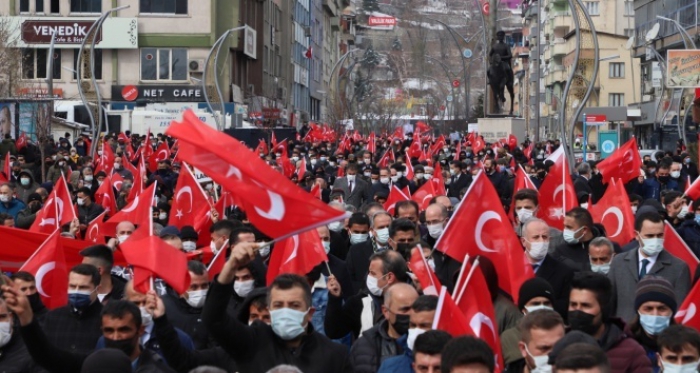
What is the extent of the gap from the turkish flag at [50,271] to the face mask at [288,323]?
310 centimetres

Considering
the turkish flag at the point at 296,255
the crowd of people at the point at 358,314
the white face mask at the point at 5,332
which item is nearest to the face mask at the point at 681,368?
the crowd of people at the point at 358,314

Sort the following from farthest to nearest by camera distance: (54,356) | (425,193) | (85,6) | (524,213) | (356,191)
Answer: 1. (85,6)
2. (356,191)
3. (425,193)
4. (524,213)
5. (54,356)

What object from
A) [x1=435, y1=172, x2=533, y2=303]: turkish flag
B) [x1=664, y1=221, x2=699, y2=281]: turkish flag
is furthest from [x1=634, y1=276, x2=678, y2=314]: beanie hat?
[x1=664, y1=221, x2=699, y2=281]: turkish flag

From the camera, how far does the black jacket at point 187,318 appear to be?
838cm

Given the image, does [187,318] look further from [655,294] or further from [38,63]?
[38,63]

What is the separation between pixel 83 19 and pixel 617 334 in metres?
56.6

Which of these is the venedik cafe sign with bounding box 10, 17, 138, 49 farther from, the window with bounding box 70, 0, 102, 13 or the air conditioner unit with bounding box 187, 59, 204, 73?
the air conditioner unit with bounding box 187, 59, 204, 73

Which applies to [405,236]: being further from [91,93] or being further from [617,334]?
[91,93]

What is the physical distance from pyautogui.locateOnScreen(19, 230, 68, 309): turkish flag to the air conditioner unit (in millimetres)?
52740

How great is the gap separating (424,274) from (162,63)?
54.7 meters

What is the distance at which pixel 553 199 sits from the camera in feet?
50.4

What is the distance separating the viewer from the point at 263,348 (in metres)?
7.09

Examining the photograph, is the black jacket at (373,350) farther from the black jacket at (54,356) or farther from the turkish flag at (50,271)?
the turkish flag at (50,271)

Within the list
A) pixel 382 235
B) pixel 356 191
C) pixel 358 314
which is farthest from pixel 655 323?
Result: pixel 356 191
